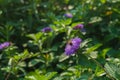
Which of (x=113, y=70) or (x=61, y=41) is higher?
(x=113, y=70)

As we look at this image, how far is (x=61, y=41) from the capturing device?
9.57ft

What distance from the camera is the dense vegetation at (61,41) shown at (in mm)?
2016

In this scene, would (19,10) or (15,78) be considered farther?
(19,10)

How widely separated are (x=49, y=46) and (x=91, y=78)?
90cm

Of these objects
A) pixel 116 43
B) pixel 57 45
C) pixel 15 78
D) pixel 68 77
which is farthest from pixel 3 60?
pixel 116 43

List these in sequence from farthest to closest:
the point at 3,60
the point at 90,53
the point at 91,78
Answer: the point at 3,60 < the point at 90,53 < the point at 91,78

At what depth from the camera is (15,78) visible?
2510 millimetres

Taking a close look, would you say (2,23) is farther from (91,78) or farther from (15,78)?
(91,78)

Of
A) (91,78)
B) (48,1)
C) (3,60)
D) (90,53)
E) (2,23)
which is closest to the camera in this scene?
(91,78)

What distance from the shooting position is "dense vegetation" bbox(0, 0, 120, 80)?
2.02 meters

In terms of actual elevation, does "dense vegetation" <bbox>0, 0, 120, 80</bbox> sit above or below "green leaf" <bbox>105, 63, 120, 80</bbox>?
below

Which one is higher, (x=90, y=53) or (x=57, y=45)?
(x=90, y=53)

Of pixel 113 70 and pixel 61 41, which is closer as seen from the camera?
pixel 113 70

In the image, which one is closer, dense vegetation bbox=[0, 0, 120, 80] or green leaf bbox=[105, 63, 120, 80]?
green leaf bbox=[105, 63, 120, 80]
